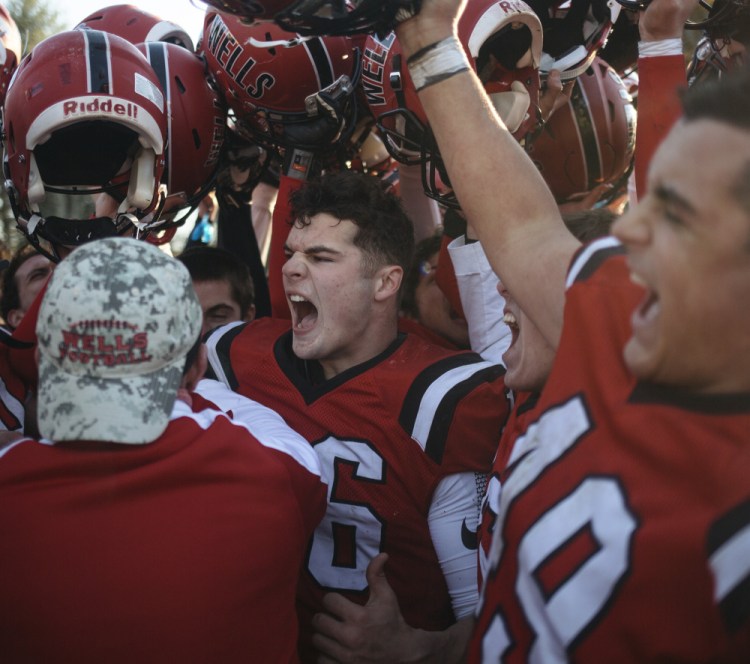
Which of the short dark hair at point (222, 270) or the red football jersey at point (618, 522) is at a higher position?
the red football jersey at point (618, 522)

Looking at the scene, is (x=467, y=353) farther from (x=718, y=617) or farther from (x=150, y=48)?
(x=150, y=48)

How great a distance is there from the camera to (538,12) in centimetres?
264

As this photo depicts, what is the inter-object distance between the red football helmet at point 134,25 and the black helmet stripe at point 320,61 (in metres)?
0.91

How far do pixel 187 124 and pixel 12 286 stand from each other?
3.80 feet

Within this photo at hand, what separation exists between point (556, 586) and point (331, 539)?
1158 mm

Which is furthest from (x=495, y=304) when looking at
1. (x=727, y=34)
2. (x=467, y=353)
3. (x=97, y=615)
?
(x=97, y=615)

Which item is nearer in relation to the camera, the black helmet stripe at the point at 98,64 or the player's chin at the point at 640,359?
the player's chin at the point at 640,359

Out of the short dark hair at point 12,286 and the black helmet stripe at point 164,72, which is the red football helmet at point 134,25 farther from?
the short dark hair at point 12,286

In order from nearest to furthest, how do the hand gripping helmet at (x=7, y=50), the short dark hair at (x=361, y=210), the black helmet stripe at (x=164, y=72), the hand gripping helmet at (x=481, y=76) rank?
the hand gripping helmet at (x=481, y=76) → the short dark hair at (x=361, y=210) → the black helmet stripe at (x=164, y=72) → the hand gripping helmet at (x=7, y=50)

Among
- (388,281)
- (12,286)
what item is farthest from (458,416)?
(12,286)

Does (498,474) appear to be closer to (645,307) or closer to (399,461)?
(399,461)

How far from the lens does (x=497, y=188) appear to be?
1354mm

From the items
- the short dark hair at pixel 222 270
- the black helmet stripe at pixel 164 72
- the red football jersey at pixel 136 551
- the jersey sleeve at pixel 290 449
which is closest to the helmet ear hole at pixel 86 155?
the black helmet stripe at pixel 164 72

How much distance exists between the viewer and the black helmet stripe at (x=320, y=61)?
2.55m
